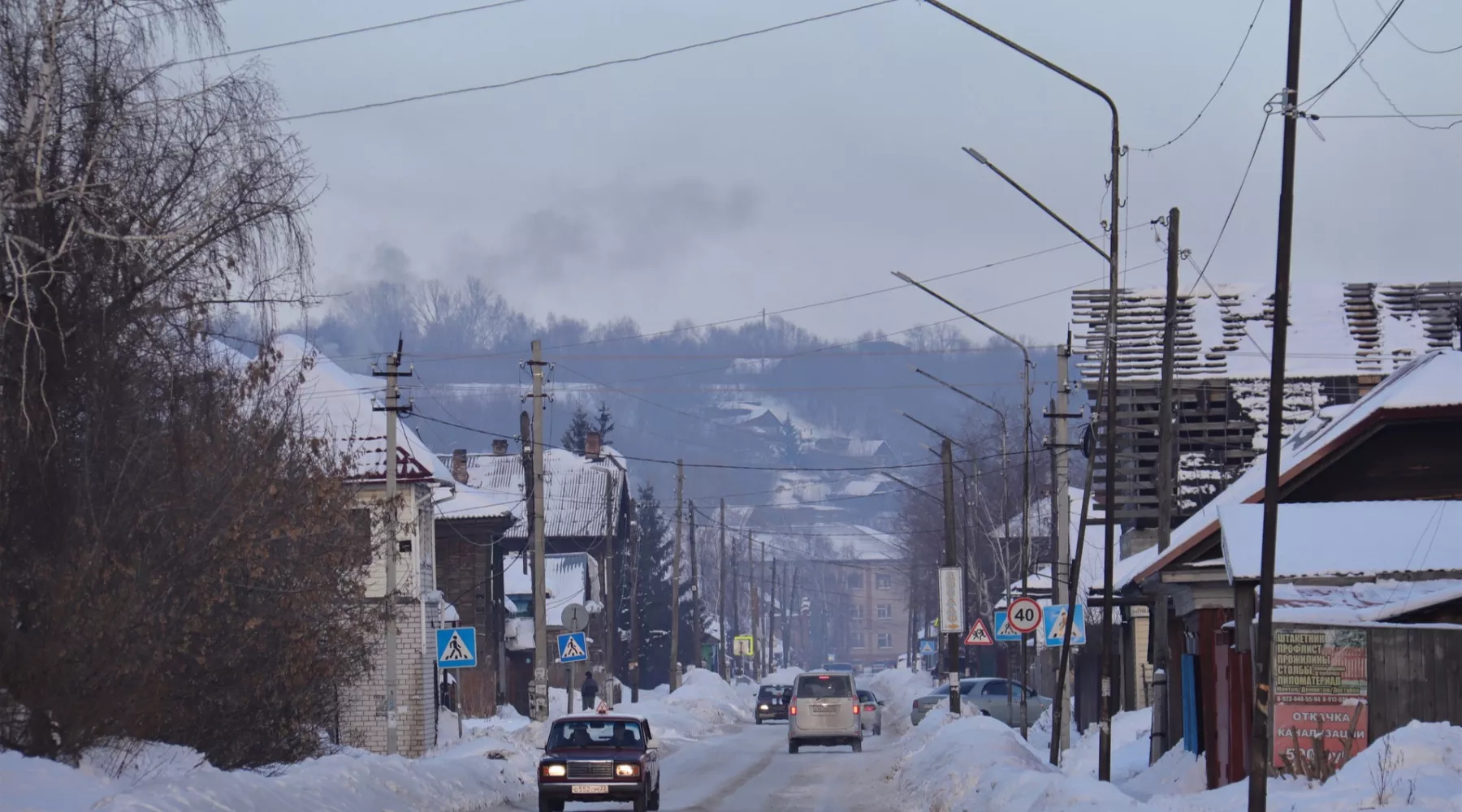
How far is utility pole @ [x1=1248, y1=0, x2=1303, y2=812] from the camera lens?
14.0m

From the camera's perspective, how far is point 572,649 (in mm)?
41156

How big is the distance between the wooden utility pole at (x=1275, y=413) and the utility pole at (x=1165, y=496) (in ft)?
31.7

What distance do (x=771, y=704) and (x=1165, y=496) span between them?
135 feet

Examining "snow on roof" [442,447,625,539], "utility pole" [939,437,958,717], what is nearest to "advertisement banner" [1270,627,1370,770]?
"utility pole" [939,437,958,717]

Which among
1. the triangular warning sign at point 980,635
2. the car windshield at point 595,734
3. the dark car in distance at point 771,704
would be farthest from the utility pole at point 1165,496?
the dark car in distance at point 771,704

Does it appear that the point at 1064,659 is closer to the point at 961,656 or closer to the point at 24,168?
the point at 24,168

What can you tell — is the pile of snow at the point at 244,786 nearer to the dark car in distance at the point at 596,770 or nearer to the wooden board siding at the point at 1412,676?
the dark car in distance at the point at 596,770

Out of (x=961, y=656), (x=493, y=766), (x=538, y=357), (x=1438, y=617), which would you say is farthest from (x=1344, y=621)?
(x=961, y=656)

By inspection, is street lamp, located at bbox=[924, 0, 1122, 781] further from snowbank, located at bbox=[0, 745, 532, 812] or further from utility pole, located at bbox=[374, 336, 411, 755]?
utility pole, located at bbox=[374, 336, 411, 755]

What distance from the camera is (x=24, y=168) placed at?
1509 cm

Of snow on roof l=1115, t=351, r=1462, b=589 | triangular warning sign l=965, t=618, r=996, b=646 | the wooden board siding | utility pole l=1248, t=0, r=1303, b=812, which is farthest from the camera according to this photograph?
triangular warning sign l=965, t=618, r=996, b=646

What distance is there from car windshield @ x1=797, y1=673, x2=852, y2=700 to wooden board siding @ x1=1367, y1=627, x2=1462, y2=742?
26.8 metres

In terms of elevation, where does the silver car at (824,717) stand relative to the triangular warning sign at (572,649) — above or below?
below

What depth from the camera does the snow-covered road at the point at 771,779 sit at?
1018 inches
